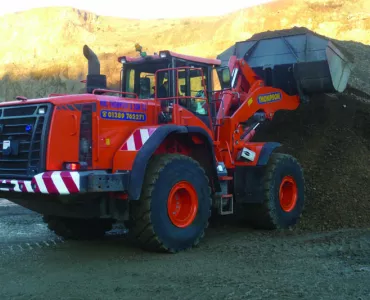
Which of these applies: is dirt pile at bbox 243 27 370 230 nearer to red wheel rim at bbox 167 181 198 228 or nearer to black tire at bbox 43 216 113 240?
red wheel rim at bbox 167 181 198 228

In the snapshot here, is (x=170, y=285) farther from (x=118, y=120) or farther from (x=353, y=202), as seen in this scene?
(x=353, y=202)

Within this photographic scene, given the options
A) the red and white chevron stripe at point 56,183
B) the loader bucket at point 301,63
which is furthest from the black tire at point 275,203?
the red and white chevron stripe at point 56,183

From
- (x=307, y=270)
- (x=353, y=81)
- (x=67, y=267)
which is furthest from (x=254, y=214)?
(x=353, y=81)

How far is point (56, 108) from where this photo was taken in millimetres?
5555

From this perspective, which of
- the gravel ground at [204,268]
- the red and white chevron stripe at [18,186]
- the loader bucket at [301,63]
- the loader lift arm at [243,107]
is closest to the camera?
the gravel ground at [204,268]

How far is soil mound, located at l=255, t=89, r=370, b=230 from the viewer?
25.2ft

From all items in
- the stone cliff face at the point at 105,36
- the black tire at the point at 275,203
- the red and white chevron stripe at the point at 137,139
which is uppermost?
the stone cliff face at the point at 105,36

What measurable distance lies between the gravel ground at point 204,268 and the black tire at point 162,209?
6.1 inches

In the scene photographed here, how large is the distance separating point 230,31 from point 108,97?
112 feet

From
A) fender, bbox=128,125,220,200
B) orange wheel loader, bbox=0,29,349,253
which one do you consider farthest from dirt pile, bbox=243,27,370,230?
fender, bbox=128,125,220,200

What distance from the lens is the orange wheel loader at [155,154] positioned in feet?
18.3

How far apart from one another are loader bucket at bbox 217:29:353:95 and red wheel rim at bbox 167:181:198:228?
9.64 ft

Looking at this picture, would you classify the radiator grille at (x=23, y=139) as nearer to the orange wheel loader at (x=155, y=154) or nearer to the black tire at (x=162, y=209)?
the orange wheel loader at (x=155, y=154)

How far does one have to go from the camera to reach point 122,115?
6.05 metres
